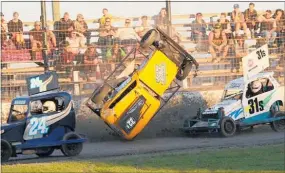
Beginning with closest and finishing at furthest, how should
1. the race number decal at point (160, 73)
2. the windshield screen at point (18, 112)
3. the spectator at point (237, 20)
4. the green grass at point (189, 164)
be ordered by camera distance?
the green grass at point (189, 164)
the windshield screen at point (18, 112)
the race number decal at point (160, 73)
the spectator at point (237, 20)

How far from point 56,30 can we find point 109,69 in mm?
1902

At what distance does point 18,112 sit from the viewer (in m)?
18.5

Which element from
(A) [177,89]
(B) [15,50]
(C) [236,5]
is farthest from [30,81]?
(C) [236,5]

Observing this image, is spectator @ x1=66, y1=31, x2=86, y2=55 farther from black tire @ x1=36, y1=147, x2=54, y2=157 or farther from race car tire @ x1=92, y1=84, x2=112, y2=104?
black tire @ x1=36, y1=147, x2=54, y2=157

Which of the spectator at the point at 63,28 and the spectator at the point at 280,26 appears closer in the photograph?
the spectator at the point at 63,28

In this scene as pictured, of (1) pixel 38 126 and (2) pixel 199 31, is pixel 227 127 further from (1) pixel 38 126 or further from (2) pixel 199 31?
(1) pixel 38 126

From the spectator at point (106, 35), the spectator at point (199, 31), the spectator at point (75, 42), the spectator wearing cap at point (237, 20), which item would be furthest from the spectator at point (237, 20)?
the spectator at point (75, 42)

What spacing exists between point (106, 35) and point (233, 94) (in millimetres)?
4036

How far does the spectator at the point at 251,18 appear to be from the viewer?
979 inches

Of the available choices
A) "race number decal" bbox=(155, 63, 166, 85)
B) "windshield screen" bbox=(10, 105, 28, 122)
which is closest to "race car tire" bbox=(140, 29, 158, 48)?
"race number decal" bbox=(155, 63, 166, 85)

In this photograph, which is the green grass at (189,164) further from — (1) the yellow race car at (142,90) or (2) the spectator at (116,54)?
(2) the spectator at (116,54)

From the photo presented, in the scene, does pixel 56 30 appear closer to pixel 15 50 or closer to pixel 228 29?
pixel 15 50

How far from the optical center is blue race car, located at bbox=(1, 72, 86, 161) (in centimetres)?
1805

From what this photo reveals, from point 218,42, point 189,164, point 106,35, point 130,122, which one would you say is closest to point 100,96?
point 130,122
